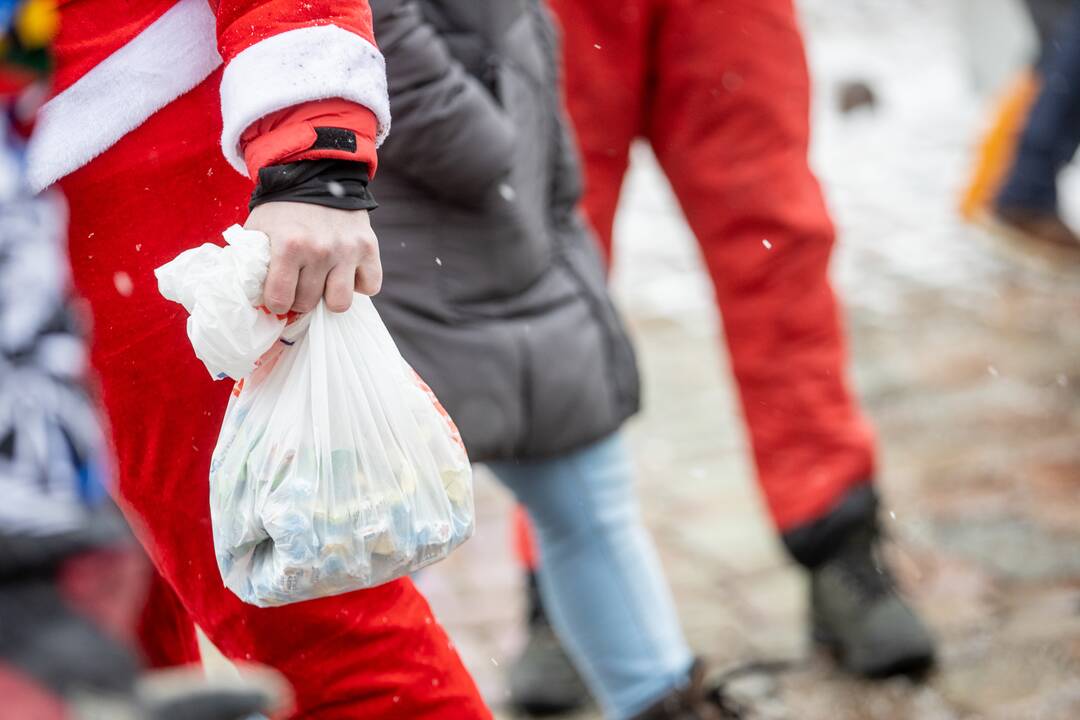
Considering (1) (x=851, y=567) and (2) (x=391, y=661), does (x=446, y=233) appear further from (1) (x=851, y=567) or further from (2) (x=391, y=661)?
(1) (x=851, y=567)

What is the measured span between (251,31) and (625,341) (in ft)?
3.08

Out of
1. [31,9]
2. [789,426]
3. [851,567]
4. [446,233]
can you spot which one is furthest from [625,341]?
[31,9]

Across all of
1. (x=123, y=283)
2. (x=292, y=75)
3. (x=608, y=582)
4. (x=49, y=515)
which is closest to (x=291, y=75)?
(x=292, y=75)

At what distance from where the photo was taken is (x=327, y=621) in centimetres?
168

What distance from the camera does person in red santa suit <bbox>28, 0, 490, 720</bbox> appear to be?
1.50m

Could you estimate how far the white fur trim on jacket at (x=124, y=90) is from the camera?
5.09 feet

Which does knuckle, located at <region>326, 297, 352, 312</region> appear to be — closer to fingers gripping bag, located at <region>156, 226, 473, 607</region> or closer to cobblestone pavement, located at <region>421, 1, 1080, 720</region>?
fingers gripping bag, located at <region>156, 226, 473, 607</region>

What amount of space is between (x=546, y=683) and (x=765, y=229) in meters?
0.95

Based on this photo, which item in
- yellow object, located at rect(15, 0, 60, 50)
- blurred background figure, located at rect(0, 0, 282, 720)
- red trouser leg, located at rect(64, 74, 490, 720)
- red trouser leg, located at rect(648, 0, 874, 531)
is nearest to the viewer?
blurred background figure, located at rect(0, 0, 282, 720)

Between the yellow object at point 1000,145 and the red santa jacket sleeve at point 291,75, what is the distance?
3.87 m

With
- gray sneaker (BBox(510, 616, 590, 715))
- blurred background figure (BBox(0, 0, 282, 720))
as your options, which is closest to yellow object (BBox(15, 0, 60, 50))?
blurred background figure (BBox(0, 0, 282, 720))

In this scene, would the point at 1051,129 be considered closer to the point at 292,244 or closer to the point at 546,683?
the point at 546,683

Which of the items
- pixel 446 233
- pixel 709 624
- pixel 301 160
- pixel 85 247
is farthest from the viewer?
pixel 709 624

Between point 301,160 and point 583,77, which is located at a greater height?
point 301,160
